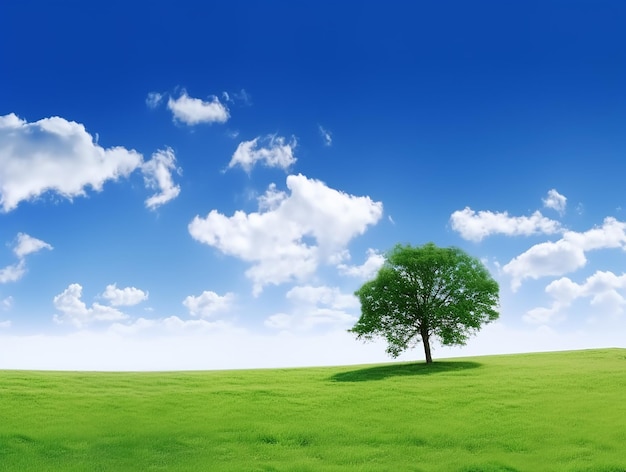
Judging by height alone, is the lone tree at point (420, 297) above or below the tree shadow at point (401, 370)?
above

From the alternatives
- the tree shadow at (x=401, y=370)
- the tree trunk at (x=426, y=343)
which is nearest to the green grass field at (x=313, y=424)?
the tree shadow at (x=401, y=370)

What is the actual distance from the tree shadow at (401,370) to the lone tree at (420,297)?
5.73 feet

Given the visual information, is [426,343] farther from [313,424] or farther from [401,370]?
[313,424]

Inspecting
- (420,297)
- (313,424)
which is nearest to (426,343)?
(420,297)

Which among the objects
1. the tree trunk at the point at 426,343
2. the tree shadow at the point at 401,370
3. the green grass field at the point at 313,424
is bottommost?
the green grass field at the point at 313,424

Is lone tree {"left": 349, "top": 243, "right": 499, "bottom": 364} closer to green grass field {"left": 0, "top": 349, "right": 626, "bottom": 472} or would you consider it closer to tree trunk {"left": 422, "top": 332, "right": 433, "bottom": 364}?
tree trunk {"left": 422, "top": 332, "right": 433, "bottom": 364}

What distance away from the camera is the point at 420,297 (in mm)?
57500

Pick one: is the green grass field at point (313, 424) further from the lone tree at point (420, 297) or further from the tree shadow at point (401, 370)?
the lone tree at point (420, 297)

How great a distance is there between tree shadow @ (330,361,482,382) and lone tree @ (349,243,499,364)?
175cm

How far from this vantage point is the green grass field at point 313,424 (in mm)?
25766

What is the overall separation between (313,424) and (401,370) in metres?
23.9

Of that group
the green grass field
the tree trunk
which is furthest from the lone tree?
the green grass field

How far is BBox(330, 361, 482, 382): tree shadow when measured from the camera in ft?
158

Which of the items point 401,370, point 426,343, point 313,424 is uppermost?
point 426,343
